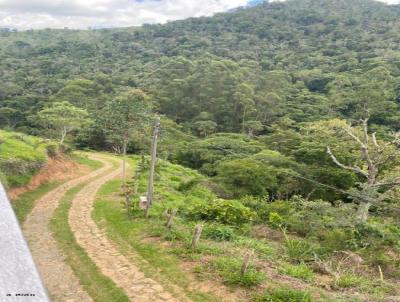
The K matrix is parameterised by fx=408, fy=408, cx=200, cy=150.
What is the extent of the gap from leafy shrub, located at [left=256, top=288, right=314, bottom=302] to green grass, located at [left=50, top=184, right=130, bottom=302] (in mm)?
2847

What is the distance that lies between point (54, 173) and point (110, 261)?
13165 mm

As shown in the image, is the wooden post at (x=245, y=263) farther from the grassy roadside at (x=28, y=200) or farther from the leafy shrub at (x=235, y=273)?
the grassy roadside at (x=28, y=200)

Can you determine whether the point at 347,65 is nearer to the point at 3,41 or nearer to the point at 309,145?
the point at 309,145

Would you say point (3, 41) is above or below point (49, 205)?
above

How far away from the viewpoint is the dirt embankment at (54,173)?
17859 millimetres

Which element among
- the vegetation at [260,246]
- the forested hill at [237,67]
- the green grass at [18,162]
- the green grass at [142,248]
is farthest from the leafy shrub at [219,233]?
the forested hill at [237,67]

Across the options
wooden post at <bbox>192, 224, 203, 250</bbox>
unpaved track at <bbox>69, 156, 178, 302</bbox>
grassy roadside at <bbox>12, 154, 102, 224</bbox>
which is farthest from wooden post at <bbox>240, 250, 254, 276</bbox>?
grassy roadside at <bbox>12, 154, 102, 224</bbox>

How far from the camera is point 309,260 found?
466 inches

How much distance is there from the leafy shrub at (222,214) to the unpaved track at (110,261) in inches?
152

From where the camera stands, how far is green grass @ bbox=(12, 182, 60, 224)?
1495 centimetres

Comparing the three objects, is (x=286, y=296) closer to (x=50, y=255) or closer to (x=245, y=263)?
(x=245, y=263)

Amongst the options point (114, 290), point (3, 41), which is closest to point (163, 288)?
point (114, 290)

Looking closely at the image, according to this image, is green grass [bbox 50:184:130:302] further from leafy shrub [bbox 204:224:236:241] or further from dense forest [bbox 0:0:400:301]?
dense forest [bbox 0:0:400:301]

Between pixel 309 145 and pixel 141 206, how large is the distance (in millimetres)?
17532
